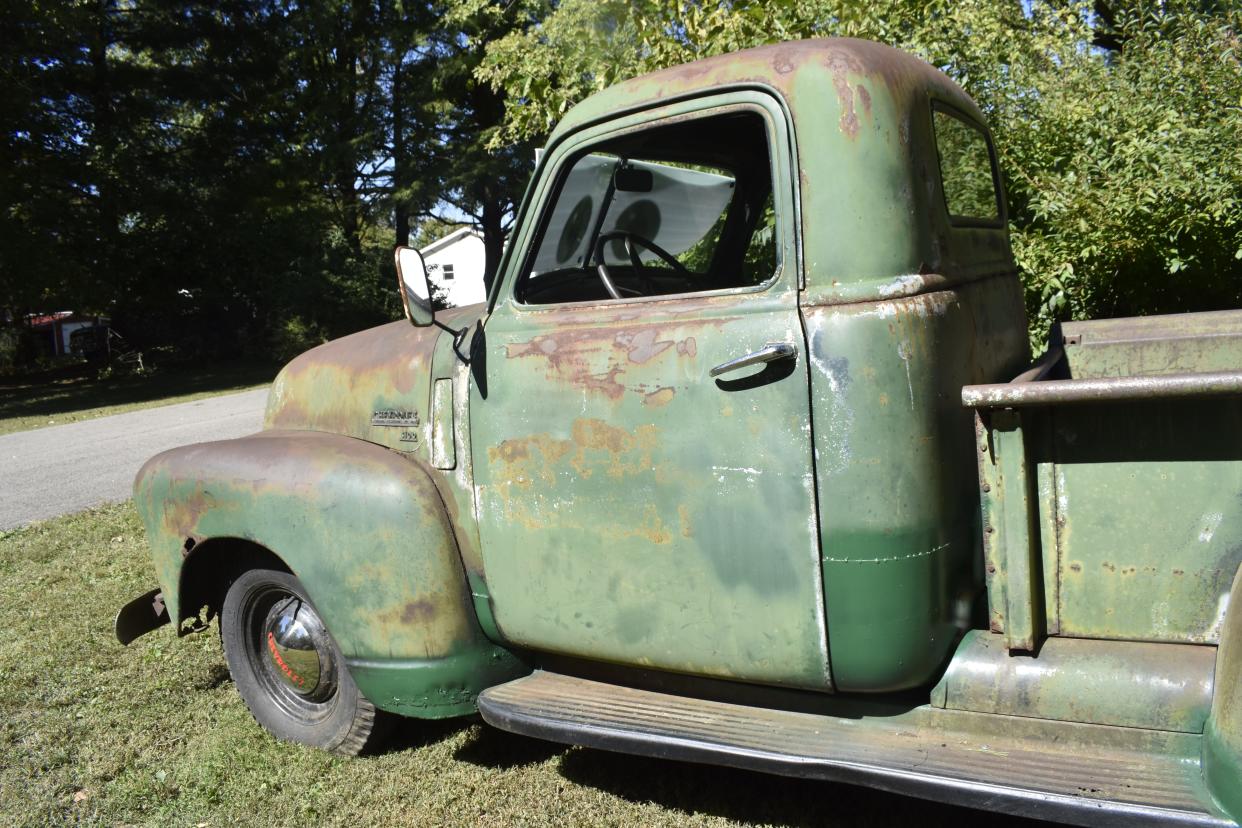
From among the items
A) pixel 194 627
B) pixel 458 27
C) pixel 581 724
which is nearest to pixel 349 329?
pixel 458 27

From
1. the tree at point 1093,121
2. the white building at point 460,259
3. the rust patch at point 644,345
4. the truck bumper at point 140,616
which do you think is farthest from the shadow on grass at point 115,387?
the white building at point 460,259

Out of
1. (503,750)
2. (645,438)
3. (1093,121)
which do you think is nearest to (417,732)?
(503,750)

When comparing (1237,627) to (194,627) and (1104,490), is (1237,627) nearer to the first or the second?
(1104,490)

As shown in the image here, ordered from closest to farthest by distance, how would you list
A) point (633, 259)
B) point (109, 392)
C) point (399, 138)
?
point (633, 259), point (109, 392), point (399, 138)

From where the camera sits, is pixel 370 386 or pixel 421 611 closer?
pixel 421 611

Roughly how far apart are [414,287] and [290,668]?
1516 millimetres

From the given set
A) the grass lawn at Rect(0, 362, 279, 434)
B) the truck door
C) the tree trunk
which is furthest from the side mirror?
the tree trunk

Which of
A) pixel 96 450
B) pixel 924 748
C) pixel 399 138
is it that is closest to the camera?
pixel 924 748

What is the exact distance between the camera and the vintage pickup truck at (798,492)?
2.18m

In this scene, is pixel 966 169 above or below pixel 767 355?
above

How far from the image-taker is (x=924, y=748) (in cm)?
233

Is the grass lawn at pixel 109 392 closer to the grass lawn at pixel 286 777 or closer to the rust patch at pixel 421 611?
the grass lawn at pixel 286 777

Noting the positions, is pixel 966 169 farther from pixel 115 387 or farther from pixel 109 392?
pixel 115 387

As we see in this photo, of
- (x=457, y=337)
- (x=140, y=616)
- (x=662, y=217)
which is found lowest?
(x=140, y=616)
